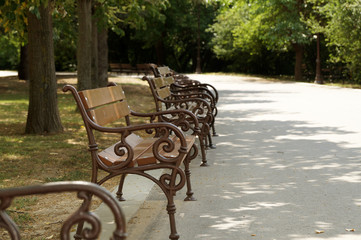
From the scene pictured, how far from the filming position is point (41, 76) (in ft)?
34.0

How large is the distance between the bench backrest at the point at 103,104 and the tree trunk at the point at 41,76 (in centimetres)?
475

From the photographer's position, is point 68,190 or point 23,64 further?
point 23,64

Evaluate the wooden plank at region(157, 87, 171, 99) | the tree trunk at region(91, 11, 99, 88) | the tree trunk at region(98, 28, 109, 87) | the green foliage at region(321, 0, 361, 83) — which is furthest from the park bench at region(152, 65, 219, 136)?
the green foliage at region(321, 0, 361, 83)

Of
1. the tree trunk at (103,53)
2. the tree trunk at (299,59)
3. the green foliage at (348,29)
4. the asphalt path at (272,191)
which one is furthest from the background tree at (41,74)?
the tree trunk at (299,59)

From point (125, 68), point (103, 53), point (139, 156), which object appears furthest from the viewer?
point (125, 68)

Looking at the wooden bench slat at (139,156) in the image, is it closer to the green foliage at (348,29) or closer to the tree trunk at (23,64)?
the green foliage at (348,29)

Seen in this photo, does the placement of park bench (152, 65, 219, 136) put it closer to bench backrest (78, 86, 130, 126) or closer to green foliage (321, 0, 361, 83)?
bench backrest (78, 86, 130, 126)

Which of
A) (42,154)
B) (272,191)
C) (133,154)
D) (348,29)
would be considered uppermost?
(348,29)

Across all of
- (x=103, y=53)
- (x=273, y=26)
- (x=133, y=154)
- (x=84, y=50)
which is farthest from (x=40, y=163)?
(x=273, y=26)

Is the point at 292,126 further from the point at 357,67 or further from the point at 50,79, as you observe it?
the point at 357,67

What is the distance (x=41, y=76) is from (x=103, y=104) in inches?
215

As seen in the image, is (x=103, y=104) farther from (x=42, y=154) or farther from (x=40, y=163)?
(x=42, y=154)

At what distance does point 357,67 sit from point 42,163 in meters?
21.7

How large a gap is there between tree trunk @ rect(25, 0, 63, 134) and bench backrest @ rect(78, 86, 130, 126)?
475 centimetres
